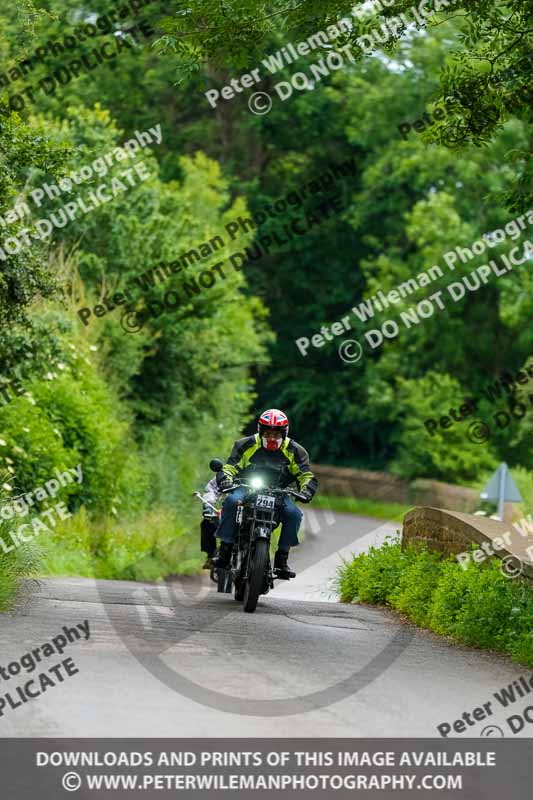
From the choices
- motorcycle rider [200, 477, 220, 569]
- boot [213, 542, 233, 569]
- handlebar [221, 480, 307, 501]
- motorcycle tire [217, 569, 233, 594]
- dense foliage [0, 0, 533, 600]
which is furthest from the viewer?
motorcycle rider [200, 477, 220, 569]

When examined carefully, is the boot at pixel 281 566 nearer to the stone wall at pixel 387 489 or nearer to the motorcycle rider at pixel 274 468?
the motorcycle rider at pixel 274 468

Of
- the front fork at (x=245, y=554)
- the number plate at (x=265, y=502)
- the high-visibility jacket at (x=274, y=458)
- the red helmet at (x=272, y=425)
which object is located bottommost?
the front fork at (x=245, y=554)

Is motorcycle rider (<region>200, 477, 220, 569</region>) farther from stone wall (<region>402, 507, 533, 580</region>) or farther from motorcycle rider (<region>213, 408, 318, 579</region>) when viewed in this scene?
stone wall (<region>402, 507, 533, 580</region>)

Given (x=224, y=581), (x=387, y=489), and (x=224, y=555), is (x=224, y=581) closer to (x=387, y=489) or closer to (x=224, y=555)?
(x=224, y=555)

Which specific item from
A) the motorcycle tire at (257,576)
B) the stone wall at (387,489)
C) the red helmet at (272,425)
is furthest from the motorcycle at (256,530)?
the stone wall at (387,489)

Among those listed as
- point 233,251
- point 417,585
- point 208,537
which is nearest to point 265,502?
point 417,585

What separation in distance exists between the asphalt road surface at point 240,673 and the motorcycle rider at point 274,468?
64cm

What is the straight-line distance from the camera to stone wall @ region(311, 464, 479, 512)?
1743 inches

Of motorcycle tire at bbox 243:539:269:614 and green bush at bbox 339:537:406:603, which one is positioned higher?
motorcycle tire at bbox 243:539:269:614

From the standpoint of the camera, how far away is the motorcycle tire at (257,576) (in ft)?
46.4

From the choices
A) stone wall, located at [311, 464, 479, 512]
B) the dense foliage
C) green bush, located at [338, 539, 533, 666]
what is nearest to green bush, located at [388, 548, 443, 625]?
green bush, located at [338, 539, 533, 666]

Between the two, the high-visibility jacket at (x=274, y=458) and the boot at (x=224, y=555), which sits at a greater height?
the high-visibility jacket at (x=274, y=458)

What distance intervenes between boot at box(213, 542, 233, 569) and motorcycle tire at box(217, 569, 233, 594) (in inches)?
42.5

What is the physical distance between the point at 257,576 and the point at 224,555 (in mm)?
1015
